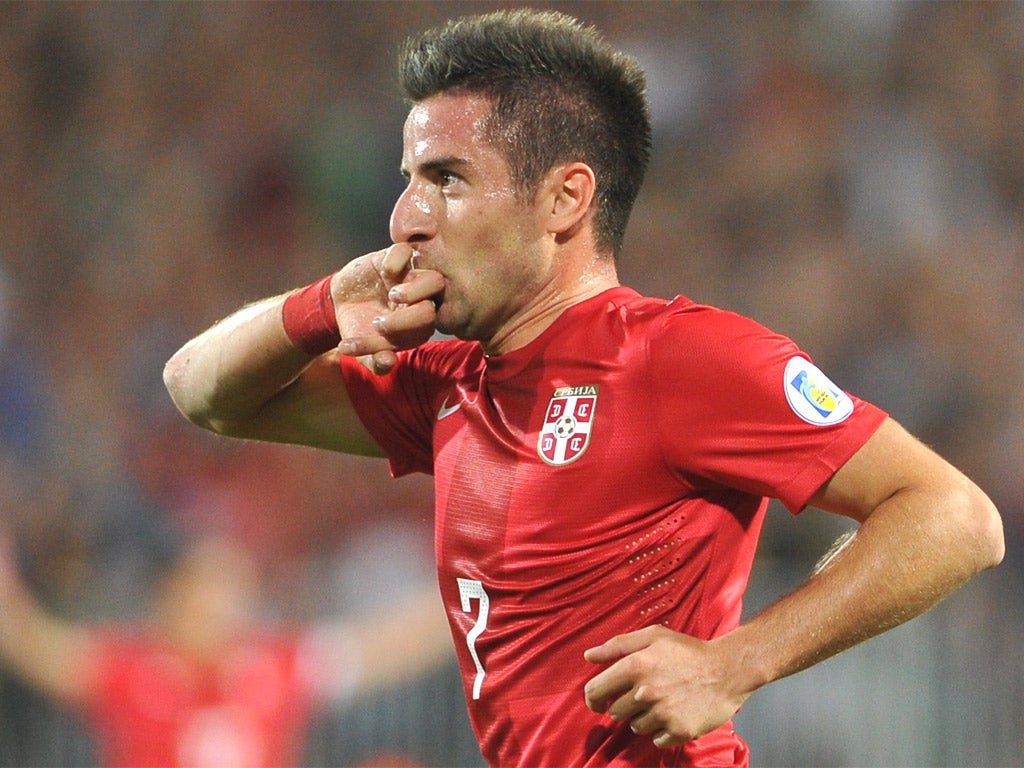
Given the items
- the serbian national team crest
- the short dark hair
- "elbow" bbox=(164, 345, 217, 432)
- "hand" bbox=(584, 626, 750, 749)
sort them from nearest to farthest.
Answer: "hand" bbox=(584, 626, 750, 749) < the serbian national team crest < the short dark hair < "elbow" bbox=(164, 345, 217, 432)

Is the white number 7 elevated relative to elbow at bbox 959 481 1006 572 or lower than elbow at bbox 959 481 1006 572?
lower

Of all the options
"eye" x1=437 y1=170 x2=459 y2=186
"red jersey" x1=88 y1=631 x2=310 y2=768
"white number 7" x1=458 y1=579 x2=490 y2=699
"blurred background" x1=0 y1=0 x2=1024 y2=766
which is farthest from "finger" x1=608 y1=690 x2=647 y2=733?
"blurred background" x1=0 y1=0 x2=1024 y2=766

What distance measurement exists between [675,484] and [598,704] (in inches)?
17.5

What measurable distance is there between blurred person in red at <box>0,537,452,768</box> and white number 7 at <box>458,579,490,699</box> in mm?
3019

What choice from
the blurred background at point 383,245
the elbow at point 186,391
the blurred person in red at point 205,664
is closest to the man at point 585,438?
the elbow at point 186,391

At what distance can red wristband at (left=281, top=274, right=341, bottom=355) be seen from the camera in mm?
3201

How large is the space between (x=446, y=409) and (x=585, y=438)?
1.72ft

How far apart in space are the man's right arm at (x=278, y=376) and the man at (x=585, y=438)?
11mm

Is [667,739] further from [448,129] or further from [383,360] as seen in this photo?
[448,129]

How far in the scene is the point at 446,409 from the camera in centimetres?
316

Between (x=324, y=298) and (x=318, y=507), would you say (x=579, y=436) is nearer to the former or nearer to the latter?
(x=324, y=298)

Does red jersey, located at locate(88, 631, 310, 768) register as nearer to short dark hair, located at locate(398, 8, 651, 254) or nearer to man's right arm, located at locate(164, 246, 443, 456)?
man's right arm, located at locate(164, 246, 443, 456)

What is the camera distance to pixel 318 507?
716 centimetres

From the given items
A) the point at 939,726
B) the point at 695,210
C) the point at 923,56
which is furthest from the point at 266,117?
the point at 939,726
